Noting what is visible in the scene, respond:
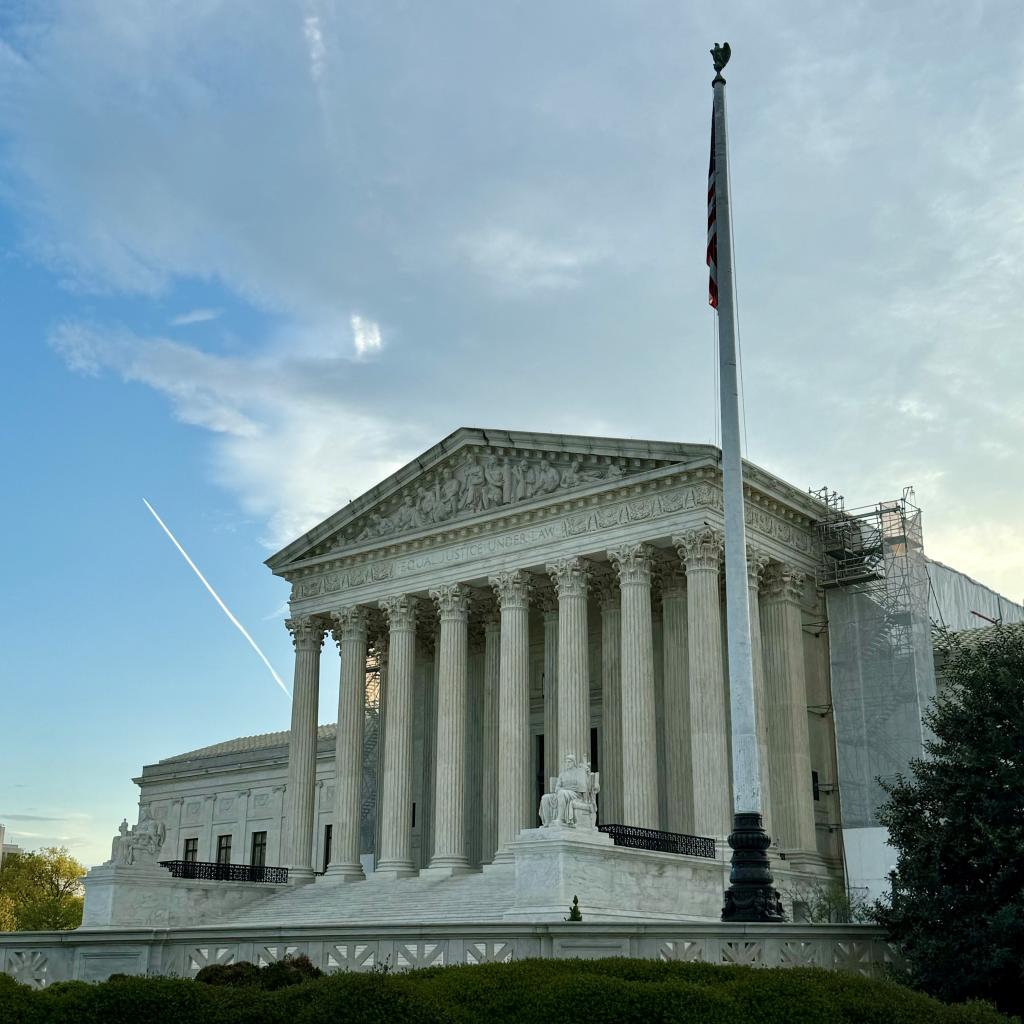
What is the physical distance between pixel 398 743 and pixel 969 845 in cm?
2837

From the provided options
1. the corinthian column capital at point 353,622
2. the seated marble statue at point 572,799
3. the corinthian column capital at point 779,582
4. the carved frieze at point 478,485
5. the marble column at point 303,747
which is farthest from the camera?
the corinthian column capital at point 353,622

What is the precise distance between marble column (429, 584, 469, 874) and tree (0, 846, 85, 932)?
43306mm

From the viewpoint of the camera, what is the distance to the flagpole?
18.3 m

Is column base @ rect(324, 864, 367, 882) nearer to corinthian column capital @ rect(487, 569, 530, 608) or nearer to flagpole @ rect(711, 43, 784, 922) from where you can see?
corinthian column capital @ rect(487, 569, 530, 608)

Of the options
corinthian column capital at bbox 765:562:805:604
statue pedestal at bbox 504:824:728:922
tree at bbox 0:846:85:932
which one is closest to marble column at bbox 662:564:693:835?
corinthian column capital at bbox 765:562:805:604

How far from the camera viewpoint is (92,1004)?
13336mm

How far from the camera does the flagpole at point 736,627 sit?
18328mm

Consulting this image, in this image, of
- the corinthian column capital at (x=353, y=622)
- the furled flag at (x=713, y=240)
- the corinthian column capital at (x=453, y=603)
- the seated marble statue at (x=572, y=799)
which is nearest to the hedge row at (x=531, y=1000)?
the furled flag at (x=713, y=240)

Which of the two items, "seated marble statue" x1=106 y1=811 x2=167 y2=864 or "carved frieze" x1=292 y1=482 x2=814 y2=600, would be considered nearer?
Answer: "carved frieze" x1=292 y1=482 x2=814 y2=600

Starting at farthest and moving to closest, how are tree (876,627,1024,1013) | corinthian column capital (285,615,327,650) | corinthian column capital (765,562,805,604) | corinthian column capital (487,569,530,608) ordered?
1. corinthian column capital (285,615,327,650)
2. corinthian column capital (487,569,530,608)
3. corinthian column capital (765,562,805,604)
4. tree (876,627,1024,1013)

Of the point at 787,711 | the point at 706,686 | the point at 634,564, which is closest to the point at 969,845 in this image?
the point at 706,686

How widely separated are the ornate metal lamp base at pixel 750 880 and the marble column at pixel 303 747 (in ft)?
102

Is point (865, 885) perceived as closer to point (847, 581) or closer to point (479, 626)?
point (847, 581)

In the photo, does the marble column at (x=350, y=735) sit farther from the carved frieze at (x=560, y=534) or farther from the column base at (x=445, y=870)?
the column base at (x=445, y=870)
